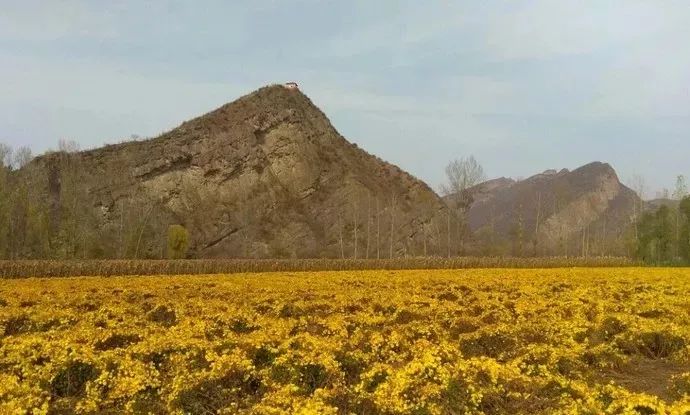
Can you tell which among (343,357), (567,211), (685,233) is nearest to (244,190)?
(685,233)

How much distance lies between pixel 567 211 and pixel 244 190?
7514cm

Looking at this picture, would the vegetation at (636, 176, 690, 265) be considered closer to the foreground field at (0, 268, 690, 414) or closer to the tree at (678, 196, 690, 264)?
the tree at (678, 196, 690, 264)

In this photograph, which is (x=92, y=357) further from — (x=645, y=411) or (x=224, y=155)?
(x=224, y=155)

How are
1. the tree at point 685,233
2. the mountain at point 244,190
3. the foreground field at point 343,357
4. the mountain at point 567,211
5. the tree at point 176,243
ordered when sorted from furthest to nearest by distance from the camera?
the mountain at point 567,211 → the mountain at point 244,190 → the tree at point 685,233 → the tree at point 176,243 → the foreground field at point 343,357

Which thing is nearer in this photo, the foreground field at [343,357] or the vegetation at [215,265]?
the foreground field at [343,357]

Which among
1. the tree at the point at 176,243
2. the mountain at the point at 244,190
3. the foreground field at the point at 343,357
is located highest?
the mountain at the point at 244,190

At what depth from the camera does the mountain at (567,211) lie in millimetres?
103769

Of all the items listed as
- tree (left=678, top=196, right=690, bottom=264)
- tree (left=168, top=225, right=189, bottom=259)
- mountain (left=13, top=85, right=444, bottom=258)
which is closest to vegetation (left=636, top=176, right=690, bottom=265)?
tree (left=678, top=196, right=690, bottom=264)

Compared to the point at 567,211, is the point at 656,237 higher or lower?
lower

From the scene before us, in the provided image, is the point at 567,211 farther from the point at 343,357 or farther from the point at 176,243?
the point at 343,357

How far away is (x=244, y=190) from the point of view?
75.2 metres

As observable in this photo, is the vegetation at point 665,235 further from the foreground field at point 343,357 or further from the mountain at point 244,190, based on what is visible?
the foreground field at point 343,357

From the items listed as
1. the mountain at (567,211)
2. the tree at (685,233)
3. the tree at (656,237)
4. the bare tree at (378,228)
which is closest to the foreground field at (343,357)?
the tree at (656,237)

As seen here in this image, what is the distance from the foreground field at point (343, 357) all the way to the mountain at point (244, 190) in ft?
162
